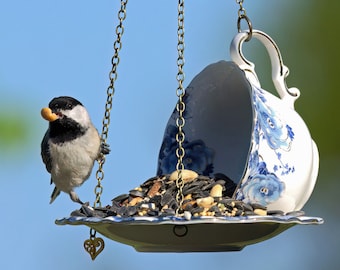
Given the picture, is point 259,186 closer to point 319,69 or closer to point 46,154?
point 46,154

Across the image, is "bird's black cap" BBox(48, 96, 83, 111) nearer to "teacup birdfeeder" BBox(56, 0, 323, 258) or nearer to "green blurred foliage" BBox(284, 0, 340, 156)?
"teacup birdfeeder" BBox(56, 0, 323, 258)

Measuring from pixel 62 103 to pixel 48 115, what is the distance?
0.07m

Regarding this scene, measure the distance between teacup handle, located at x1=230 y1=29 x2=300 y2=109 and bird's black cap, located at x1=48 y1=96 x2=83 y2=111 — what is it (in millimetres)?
422

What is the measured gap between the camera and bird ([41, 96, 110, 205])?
2.55m

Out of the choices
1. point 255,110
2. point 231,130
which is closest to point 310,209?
point 231,130

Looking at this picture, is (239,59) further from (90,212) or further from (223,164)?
(90,212)

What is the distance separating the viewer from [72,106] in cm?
255

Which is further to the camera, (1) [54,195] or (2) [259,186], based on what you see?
(1) [54,195]

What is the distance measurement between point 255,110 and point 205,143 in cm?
35

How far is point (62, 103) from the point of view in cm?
256

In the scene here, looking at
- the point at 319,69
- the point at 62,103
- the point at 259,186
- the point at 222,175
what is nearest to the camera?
the point at 259,186

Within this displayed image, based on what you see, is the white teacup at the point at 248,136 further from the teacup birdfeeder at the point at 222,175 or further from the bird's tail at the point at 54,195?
the bird's tail at the point at 54,195

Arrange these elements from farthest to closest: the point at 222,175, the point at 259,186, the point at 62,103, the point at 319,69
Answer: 1. the point at 319,69
2. the point at 222,175
3. the point at 62,103
4. the point at 259,186

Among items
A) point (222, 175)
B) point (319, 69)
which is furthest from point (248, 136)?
point (319, 69)
